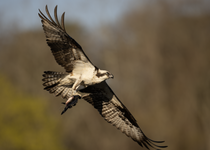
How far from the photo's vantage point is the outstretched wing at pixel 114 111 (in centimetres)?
845

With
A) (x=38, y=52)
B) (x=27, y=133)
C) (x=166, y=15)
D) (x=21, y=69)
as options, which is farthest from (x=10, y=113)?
(x=166, y=15)

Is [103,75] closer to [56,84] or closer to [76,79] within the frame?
[76,79]

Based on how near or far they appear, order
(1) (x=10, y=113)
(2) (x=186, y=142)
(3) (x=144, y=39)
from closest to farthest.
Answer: (2) (x=186, y=142) → (1) (x=10, y=113) → (3) (x=144, y=39)

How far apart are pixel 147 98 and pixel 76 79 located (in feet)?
56.5

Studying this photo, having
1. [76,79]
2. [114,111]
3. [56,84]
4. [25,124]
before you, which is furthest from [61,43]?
[25,124]

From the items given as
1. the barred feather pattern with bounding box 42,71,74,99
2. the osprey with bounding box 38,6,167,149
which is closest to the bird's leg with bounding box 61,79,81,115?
the osprey with bounding box 38,6,167,149

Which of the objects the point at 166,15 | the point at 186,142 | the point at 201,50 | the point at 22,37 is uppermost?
the point at 22,37

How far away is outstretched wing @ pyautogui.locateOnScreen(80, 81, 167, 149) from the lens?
8.45m

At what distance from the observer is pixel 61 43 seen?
6.89 m

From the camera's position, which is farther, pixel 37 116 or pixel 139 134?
pixel 37 116

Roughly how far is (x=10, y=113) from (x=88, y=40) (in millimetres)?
14856

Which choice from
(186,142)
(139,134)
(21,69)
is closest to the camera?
(139,134)

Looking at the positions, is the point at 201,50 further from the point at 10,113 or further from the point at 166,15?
the point at 10,113

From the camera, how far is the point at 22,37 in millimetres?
30422
